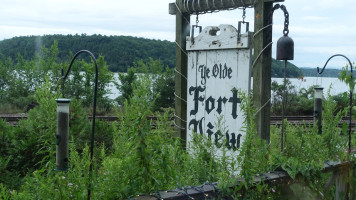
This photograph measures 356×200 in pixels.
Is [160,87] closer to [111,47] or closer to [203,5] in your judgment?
[203,5]

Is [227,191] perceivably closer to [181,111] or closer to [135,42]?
[181,111]

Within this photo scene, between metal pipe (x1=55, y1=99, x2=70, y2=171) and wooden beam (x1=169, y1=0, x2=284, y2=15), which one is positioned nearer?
metal pipe (x1=55, y1=99, x2=70, y2=171)

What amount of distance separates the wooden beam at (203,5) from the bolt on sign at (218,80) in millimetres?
360

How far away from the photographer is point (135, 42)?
2911 cm

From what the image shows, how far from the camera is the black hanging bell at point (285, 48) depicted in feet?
15.5

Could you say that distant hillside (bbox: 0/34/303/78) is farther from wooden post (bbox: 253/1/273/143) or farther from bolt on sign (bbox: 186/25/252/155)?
wooden post (bbox: 253/1/273/143)

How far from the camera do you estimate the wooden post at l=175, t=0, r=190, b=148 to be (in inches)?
245

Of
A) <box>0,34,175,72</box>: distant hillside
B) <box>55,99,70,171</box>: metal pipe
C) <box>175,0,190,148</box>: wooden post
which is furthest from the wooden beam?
<box>0,34,175,72</box>: distant hillside

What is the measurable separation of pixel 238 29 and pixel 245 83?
67 cm

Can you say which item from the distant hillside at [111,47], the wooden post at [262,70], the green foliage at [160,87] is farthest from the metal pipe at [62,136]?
the distant hillside at [111,47]

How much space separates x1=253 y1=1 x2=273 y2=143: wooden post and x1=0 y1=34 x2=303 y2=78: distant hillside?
17983 mm

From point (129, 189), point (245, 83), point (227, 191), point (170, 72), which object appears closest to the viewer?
point (129, 189)

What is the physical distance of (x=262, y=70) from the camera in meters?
4.91

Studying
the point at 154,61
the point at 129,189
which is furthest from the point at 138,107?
the point at 154,61
